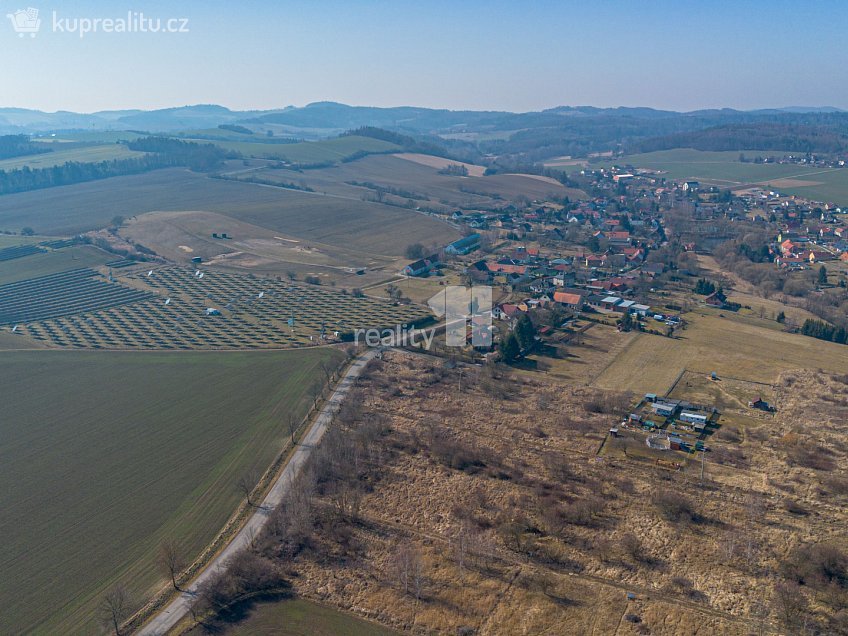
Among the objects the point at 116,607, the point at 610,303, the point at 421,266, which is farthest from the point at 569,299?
the point at 116,607

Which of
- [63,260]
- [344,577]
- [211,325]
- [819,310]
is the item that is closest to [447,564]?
[344,577]

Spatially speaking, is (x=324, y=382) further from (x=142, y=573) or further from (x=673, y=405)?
(x=673, y=405)

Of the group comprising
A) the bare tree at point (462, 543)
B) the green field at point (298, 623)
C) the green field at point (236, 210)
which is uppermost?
the green field at point (236, 210)

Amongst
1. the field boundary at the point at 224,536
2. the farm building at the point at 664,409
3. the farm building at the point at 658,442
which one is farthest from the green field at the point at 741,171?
the field boundary at the point at 224,536

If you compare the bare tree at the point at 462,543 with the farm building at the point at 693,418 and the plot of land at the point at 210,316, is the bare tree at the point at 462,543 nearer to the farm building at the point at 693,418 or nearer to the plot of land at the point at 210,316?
the farm building at the point at 693,418

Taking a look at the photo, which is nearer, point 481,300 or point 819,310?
point 819,310

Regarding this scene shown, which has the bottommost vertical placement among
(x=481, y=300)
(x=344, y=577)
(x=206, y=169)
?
(x=344, y=577)
